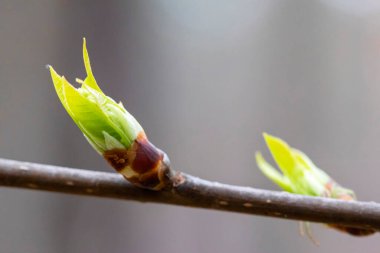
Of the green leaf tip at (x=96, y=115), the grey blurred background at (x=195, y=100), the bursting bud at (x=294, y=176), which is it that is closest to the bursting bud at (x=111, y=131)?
the green leaf tip at (x=96, y=115)

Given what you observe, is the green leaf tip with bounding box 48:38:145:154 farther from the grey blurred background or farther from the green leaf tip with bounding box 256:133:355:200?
the grey blurred background

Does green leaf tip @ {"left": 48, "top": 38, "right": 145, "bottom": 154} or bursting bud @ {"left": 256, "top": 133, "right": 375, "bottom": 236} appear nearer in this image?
green leaf tip @ {"left": 48, "top": 38, "right": 145, "bottom": 154}

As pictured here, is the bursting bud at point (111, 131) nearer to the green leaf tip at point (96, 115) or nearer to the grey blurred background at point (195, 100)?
the green leaf tip at point (96, 115)

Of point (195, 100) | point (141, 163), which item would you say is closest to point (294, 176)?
point (141, 163)

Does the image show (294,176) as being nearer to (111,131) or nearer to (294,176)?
(294,176)

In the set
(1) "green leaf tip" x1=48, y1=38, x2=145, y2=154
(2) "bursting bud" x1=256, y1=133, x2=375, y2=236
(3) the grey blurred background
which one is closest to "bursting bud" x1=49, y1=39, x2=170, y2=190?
(1) "green leaf tip" x1=48, y1=38, x2=145, y2=154
